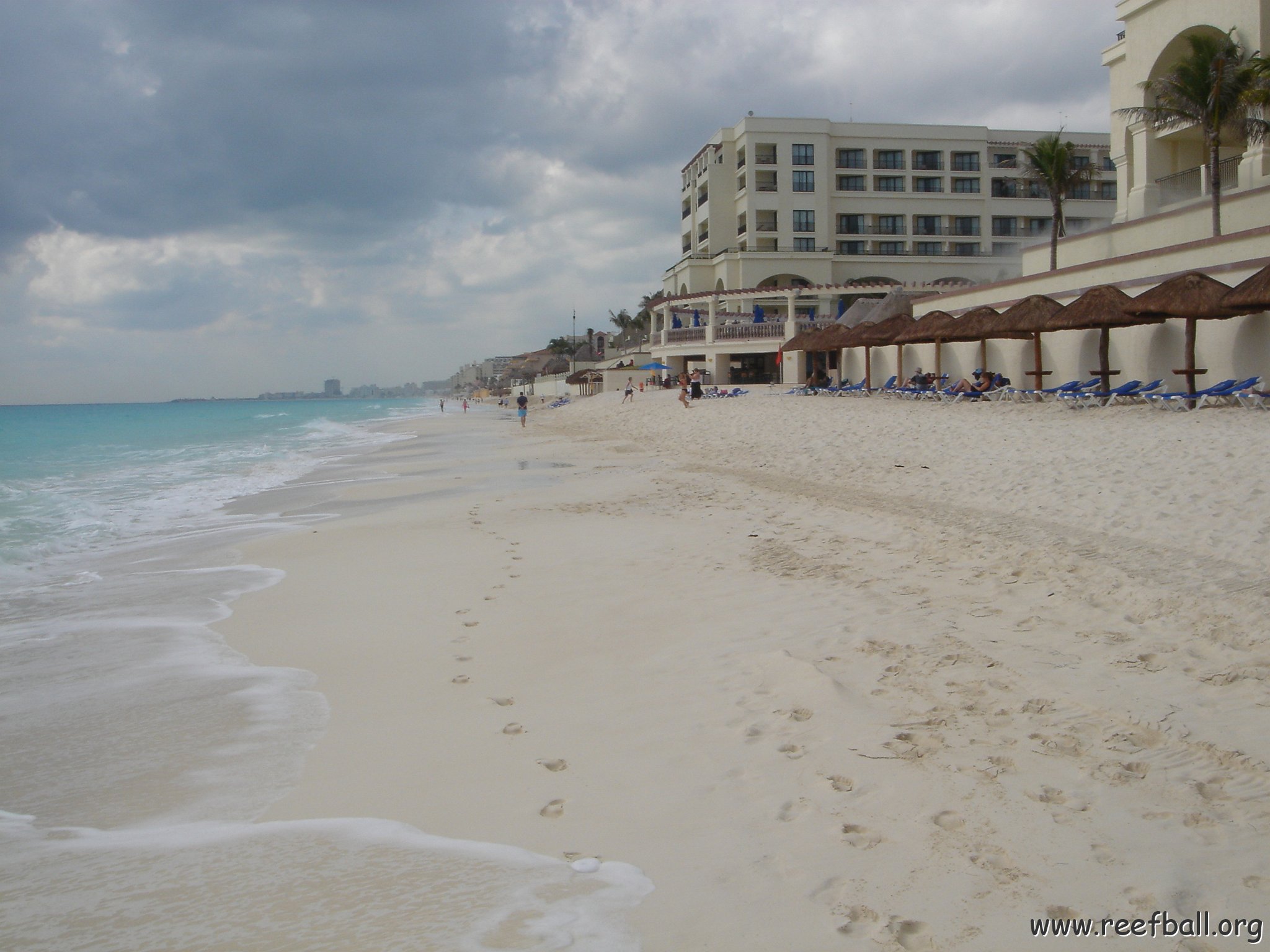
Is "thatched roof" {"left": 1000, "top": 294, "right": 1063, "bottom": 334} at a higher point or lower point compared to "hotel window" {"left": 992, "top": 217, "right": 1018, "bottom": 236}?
lower

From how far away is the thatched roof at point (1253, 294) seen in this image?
13914 mm

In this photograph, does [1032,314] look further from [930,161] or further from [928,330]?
[930,161]

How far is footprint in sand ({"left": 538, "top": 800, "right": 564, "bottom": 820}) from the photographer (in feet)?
11.5

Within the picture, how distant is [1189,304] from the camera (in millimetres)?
15312

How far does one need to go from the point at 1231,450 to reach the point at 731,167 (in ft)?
169

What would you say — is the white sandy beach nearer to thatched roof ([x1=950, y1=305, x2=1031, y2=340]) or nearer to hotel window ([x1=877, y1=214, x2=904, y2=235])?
thatched roof ([x1=950, y1=305, x2=1031, y2=340])

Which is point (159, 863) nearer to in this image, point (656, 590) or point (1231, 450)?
point (656, 590)

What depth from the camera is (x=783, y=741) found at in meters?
4.00

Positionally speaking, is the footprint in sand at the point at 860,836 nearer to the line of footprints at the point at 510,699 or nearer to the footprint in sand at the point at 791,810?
the footprint in sand at the point at 791,810

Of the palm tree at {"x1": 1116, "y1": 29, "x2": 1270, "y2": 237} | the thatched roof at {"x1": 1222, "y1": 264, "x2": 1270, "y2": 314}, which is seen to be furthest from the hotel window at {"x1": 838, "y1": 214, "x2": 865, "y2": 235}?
the thatched roof at {"x1": 1222, "y1": 264, "x2": 1270, "y2": 314}

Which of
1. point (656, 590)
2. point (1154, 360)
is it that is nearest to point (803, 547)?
point (656, 590)

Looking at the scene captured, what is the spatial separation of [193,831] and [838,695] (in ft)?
10.6

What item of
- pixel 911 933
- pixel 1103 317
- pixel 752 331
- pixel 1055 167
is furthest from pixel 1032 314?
pixel 752 331

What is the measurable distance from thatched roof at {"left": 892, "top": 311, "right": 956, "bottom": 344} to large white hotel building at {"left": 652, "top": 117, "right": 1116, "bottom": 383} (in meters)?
27.6
